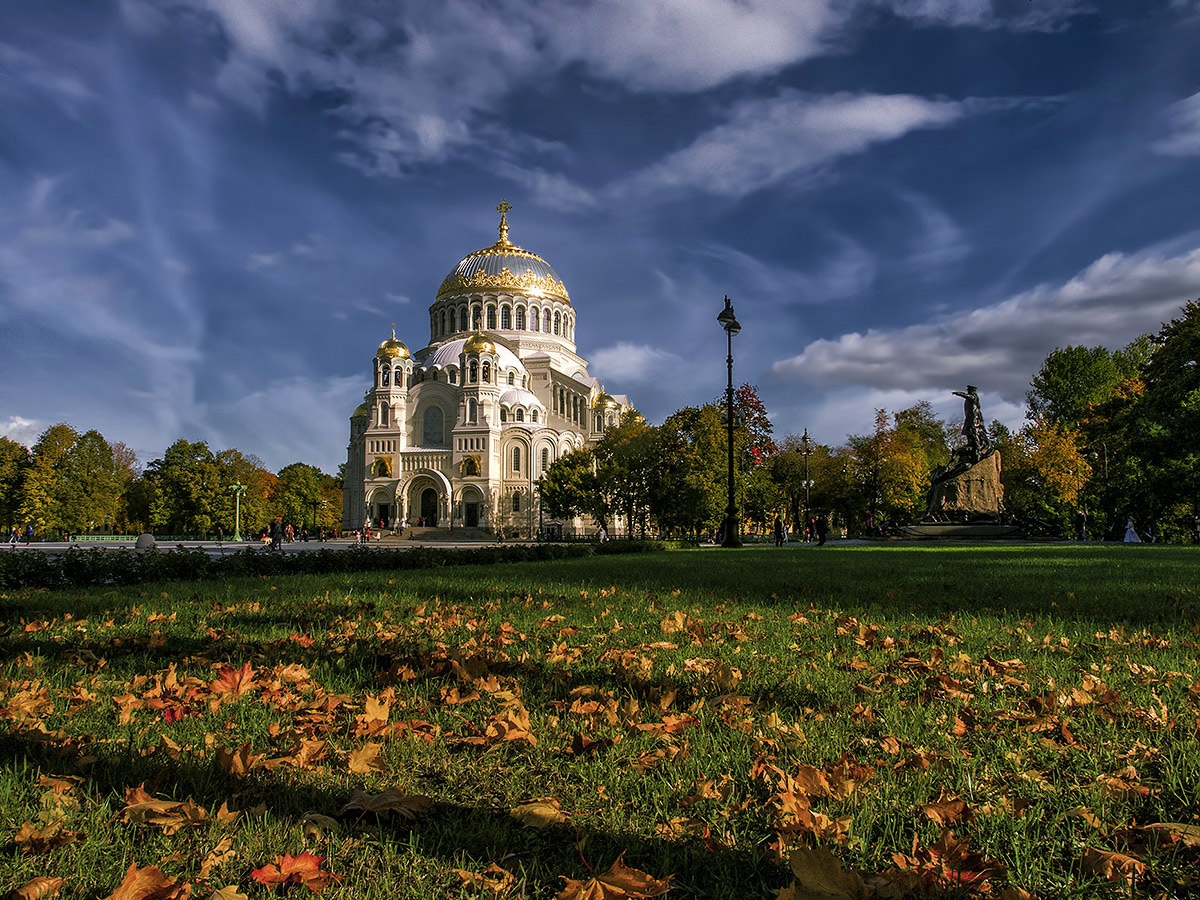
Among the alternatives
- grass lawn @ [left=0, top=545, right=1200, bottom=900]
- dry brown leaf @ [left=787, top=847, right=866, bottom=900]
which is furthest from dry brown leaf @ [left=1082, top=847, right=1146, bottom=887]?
dry brown leaf @ [left=787, top=847, right=866, bottom=900]

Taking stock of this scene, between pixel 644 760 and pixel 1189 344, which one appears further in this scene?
pixel 1189 344

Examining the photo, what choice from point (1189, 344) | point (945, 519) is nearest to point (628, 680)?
point (1189, 344)

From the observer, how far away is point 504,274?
71.9 metres

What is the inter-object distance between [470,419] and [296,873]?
6087 cm

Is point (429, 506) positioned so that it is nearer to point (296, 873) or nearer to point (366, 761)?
point (366, 761)

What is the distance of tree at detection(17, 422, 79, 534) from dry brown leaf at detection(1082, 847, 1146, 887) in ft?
226

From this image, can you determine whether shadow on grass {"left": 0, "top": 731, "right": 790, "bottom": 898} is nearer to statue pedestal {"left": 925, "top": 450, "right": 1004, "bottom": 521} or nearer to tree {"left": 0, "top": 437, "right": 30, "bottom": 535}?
statue pedestal {"left": 925, "top": 450, "right": 1004, "bottom": 521}

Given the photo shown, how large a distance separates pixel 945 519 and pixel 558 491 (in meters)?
24.9

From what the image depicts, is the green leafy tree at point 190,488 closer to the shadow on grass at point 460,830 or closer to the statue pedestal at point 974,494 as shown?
the statue pedestal at point 974,494

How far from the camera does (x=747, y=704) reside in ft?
10.1

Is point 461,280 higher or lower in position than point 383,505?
higher

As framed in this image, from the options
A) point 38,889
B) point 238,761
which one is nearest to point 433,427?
point 238,761

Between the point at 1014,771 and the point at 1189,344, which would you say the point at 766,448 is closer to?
the point at 1189,344

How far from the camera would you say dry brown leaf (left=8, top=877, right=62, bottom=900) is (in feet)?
5.48
